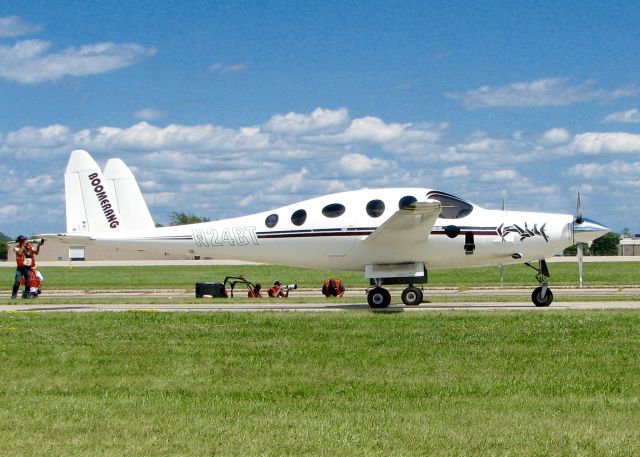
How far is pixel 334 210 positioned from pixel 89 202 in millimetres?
6503

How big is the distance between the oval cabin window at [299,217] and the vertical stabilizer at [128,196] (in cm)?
396

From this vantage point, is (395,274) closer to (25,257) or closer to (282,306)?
(282,306)

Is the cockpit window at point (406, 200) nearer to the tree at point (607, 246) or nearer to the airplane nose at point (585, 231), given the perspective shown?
the airplane nose at point (585, 231)

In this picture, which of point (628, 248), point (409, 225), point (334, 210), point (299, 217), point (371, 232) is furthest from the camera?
point (628, 248)

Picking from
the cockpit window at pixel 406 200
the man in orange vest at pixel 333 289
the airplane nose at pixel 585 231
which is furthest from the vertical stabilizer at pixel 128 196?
the airplane nose at pixel 585 231

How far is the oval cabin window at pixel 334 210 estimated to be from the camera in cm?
2244

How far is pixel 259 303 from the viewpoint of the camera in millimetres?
25141

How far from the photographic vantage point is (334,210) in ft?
73.8

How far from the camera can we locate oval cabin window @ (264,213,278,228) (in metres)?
23.0

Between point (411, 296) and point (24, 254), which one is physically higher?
point (24, 254)

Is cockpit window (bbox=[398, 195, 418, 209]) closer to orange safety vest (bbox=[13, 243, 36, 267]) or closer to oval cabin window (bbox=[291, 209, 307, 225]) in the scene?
oval cabin window (bbox=[291, 209, 307, 225])

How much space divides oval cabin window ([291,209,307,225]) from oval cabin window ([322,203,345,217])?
0.52 m

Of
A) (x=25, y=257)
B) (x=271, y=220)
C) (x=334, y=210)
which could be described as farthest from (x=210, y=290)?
(x=334, y=210)

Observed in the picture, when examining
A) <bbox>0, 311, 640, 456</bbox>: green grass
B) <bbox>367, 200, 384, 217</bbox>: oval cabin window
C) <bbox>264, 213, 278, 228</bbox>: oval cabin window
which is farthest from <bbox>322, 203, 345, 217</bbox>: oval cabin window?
<bbox>0, 311, 640, 456</bbox>: green grass
